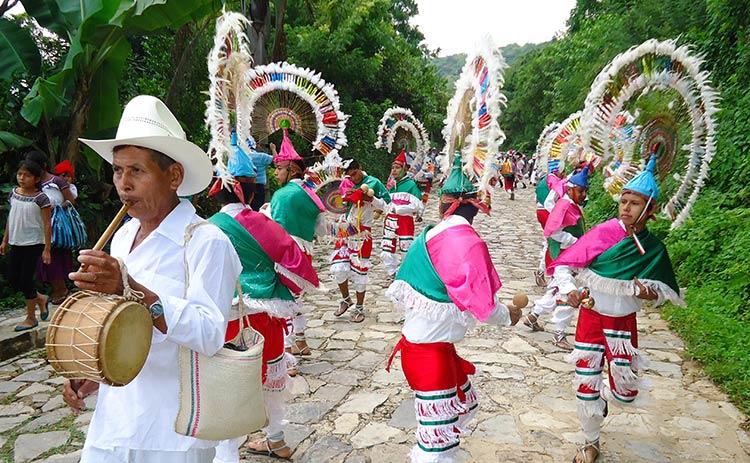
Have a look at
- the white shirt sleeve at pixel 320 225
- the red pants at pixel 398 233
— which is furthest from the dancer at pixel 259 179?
the red pants at pixel 398 233

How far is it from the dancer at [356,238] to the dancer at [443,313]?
4148 millimetres

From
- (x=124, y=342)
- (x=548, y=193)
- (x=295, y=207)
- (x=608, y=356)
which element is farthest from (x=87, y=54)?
(x=608, y=356)

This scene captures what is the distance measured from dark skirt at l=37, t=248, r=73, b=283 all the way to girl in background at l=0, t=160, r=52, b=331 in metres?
0.26

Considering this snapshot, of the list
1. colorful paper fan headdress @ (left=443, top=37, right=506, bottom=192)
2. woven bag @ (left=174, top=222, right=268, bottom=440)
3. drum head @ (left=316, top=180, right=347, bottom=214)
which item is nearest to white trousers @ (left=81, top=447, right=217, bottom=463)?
woven bag @ (left=174, top=222, right=268, bottom=440)

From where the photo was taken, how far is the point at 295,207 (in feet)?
18.4

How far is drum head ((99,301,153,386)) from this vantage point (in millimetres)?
1718

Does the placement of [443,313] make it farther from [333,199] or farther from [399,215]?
[399,215]

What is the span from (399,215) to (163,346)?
7.28 meters

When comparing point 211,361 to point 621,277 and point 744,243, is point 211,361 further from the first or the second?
point 744,243

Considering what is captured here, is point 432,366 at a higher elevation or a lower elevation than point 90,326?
lower

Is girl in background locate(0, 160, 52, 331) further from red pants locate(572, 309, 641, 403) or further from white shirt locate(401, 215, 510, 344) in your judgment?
red pants locate(572, 309, 641, 403)

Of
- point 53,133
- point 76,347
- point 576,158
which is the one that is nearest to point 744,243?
point 576,158

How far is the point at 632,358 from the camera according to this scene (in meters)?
3.96

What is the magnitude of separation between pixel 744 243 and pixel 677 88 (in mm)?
5149
